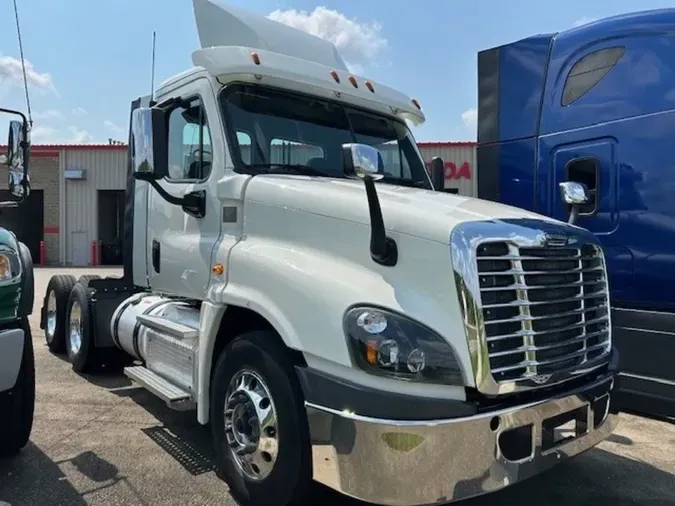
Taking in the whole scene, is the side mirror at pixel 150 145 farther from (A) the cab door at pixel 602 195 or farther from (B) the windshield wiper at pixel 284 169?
(A) the cab door at pixel 602 195

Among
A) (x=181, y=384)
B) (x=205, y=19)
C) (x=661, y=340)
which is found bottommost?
(x=181, y=384)

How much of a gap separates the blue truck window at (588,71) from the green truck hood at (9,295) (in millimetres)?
4444

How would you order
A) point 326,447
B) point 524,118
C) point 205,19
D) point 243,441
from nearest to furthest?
point 326,447, point 243,441, point 205,19, point 524,118

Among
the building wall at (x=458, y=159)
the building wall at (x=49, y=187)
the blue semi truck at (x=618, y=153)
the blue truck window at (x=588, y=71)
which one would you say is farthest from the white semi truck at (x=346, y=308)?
the building wall at (x=49, y=187)

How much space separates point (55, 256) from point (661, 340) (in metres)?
28.0

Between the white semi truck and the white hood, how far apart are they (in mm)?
14

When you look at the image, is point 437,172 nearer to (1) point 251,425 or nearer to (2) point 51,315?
(1) point 251,425

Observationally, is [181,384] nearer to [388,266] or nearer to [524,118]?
[388,266]

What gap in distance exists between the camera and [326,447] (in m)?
2.93

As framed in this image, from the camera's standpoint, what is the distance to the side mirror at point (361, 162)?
289 cm

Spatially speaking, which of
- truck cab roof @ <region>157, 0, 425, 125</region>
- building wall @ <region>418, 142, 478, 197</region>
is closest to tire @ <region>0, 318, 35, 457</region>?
truck cab roof @ <region>157, 0, 425, 125</region>

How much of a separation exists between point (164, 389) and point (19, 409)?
3.04 ft

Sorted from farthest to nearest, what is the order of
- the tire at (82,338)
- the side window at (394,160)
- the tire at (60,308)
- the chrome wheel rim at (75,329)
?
the tire at (60,308)
the chrome wheel rim at (75,329)
the tire at (82,338)
the side window at (394,160)

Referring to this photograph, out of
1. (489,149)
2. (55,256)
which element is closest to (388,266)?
(489,149)
